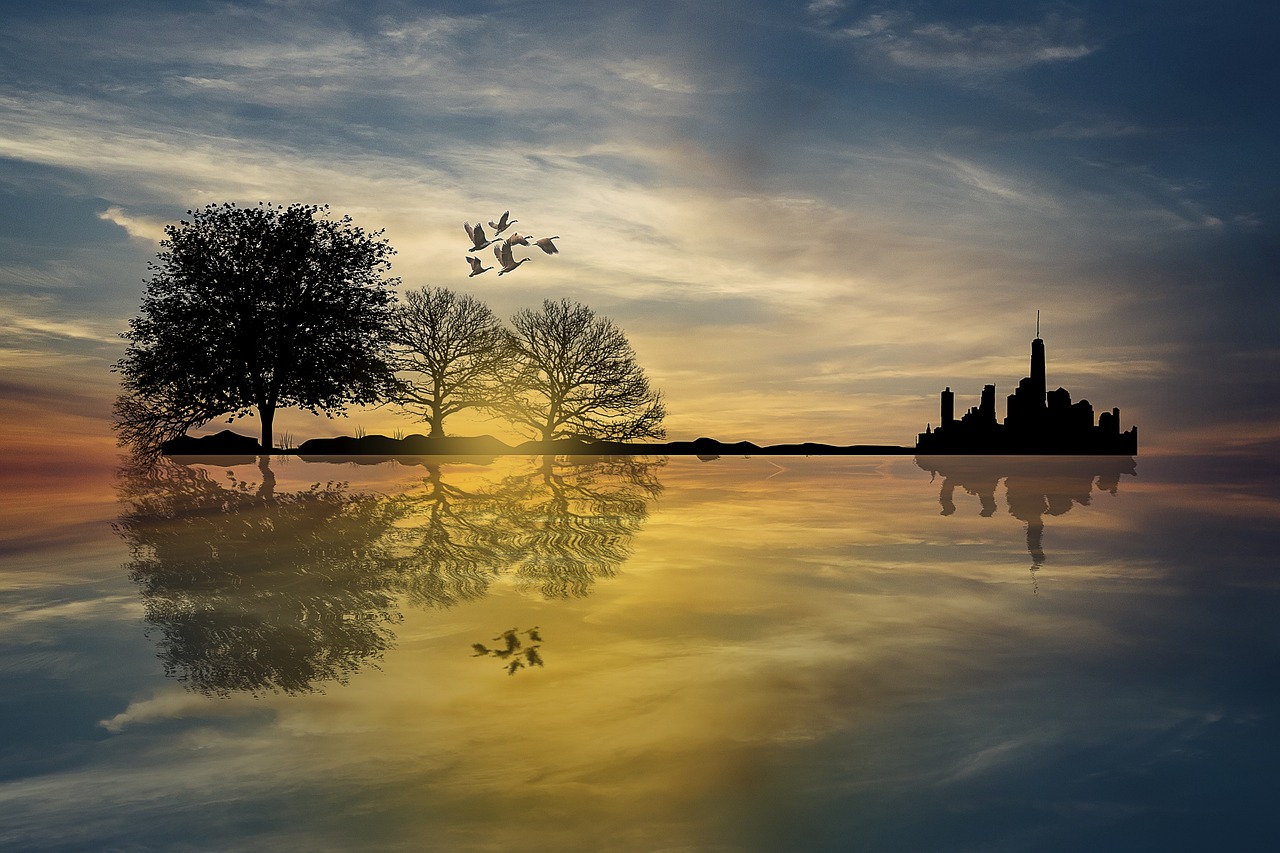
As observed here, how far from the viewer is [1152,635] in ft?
29.6

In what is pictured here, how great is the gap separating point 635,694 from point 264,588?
19.9 feet

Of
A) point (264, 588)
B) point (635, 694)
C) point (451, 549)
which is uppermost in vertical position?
point (451, 549)

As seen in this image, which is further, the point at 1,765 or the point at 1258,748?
the point at 1258,748

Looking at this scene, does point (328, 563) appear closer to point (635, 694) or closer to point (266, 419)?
point (635, 694)

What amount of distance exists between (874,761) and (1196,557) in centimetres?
1143

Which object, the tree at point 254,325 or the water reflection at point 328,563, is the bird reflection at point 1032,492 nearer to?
the water reflection at point 328,563

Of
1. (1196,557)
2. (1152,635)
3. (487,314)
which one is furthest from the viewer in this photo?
(487,314)

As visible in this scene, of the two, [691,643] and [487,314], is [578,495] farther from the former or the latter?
[487,314]

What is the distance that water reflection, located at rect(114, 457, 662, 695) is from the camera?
797 cm

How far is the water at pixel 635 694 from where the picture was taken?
4.97 meters

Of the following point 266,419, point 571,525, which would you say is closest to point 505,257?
point 571,525

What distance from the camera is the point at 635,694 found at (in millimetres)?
6938

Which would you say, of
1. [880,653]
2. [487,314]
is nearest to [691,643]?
[880,653]

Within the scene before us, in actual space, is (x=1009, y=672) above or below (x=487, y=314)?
below
